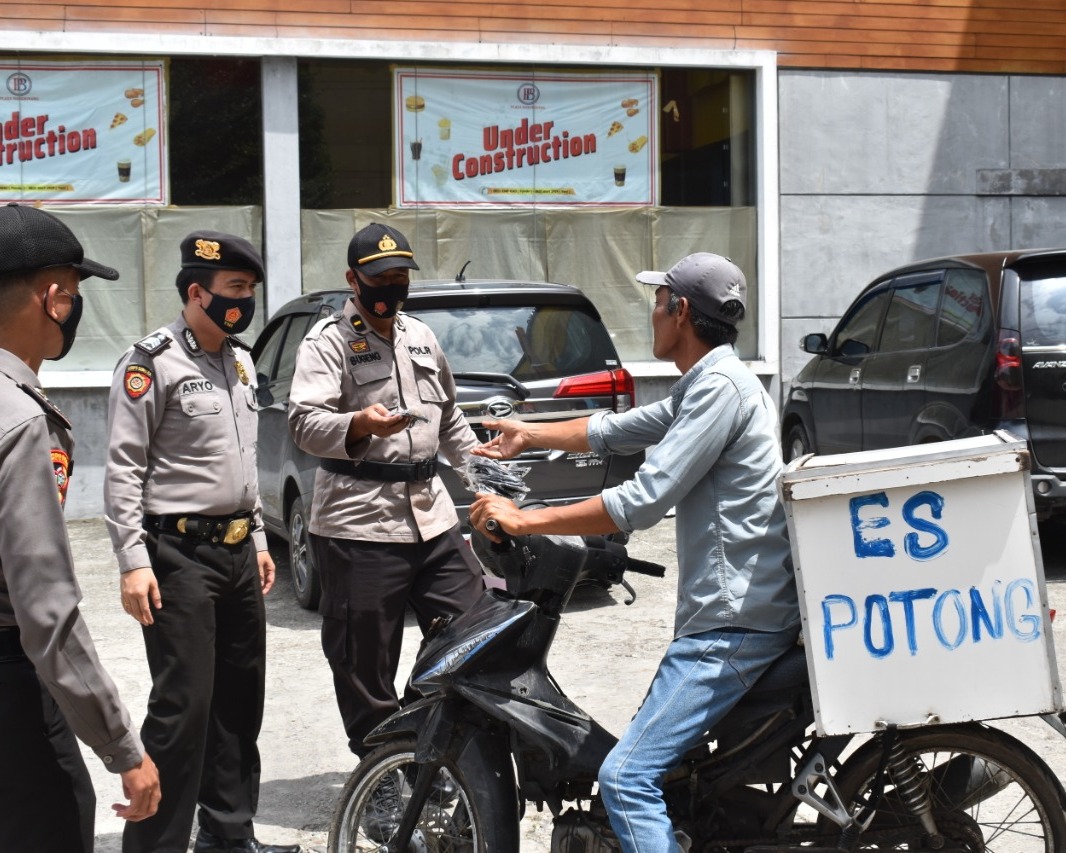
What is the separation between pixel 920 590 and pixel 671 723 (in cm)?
66

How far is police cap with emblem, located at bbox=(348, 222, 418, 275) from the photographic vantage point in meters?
4.70

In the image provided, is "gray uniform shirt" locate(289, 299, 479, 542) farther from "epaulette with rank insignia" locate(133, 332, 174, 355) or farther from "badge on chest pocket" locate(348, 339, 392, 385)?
"epaulette with rank insignia" locate(133, 332, 174, 355)

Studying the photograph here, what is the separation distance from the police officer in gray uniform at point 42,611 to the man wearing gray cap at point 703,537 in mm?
1098

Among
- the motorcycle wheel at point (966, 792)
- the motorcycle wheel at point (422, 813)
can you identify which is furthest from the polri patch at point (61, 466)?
the motorcycle wheel at point (966, 792)

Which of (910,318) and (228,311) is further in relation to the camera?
(910,318)

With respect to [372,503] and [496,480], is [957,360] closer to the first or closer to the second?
[372,503]

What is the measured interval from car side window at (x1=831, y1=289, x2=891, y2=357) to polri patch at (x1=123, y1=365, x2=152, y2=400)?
6440mm

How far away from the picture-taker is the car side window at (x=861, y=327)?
32.1ft

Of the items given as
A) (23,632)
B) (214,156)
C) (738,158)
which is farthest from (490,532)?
(738,158)

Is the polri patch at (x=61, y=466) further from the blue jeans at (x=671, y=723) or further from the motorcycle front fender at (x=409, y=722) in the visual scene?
the blue jeans at (x=671, y=723)

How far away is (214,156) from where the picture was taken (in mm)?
12273

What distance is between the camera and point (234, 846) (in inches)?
179

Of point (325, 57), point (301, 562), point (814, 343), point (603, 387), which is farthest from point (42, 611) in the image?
point (325, 57)

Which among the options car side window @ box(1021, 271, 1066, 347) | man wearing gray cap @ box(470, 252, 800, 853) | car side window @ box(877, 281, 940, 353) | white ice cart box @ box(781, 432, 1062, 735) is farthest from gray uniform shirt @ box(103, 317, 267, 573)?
car side window @ box(877, 281, 940, 353)
